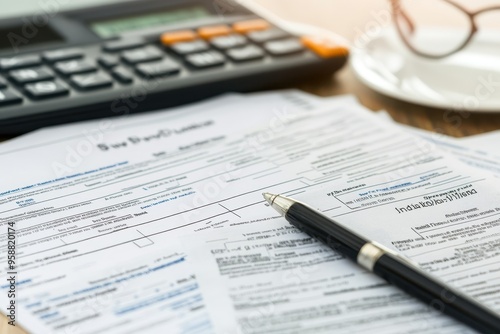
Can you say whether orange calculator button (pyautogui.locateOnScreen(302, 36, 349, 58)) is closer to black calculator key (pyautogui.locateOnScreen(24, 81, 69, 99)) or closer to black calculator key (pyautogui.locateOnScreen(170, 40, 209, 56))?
black calculator key (pyautogui.locateOnScreen(170, 40, 209, 56))

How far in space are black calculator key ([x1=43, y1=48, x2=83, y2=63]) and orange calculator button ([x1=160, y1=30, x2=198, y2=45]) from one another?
0.23ft

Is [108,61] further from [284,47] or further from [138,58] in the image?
[284,47]

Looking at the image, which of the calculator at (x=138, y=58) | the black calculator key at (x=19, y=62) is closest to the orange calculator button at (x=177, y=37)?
the calculator at (x=138, y=58)

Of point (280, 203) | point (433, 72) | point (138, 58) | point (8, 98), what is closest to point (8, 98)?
point (8, 98)

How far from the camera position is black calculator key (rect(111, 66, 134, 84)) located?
550mm

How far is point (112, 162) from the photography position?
491 millimetres

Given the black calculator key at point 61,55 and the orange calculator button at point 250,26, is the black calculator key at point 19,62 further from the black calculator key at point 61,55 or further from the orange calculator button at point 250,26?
the orange calculator button at point 250,26

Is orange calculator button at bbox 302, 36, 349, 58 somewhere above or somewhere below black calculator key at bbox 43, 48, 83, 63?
above

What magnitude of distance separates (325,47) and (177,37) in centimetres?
12

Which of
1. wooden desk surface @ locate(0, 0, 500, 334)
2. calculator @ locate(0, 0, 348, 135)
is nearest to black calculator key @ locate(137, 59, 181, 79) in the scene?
calculator @ locate(0, 0, 348, 135)

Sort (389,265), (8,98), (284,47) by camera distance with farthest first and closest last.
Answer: (284,47) < (8,98) < (389,265)

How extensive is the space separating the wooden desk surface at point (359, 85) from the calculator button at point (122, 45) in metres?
0.14

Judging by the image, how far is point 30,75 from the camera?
54 centimetres

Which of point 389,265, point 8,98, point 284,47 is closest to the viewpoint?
point 389,265
